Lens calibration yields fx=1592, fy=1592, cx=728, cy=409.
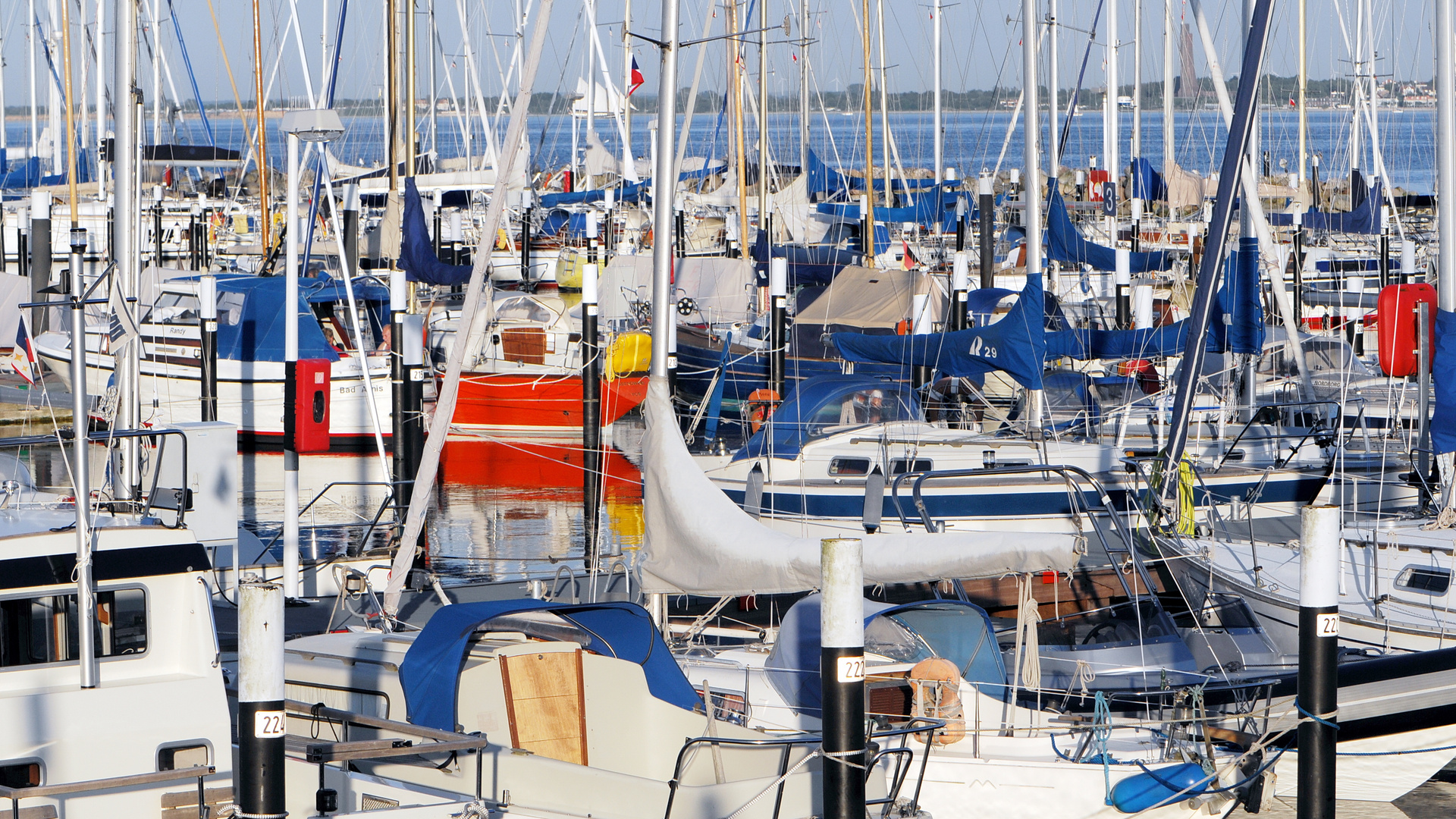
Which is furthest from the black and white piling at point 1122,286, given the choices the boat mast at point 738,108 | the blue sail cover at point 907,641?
the blue sail cover at point 907,641

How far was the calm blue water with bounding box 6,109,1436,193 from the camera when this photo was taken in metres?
48.6

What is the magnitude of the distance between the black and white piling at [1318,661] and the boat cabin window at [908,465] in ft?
26.4

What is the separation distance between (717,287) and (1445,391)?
16.0 metres

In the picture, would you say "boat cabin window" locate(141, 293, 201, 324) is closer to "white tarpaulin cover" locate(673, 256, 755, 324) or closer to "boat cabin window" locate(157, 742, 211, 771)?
"white tarpaulin cover" locate(673, 256, 755, 324)

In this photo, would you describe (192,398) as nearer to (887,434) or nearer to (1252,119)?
(887,434)

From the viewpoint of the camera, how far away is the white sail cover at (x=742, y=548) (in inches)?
414

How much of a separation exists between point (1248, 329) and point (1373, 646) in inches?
248

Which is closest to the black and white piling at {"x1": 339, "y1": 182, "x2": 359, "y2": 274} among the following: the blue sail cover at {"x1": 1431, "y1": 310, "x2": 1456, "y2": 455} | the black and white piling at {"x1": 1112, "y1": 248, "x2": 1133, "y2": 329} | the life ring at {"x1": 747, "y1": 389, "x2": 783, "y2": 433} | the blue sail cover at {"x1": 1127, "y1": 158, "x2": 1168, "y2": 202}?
the life ring at {"x1": 747, "y1": 389, "x2": 783, "y2": 433}

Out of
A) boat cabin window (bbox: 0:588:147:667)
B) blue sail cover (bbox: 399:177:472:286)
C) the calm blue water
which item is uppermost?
the calm blue water

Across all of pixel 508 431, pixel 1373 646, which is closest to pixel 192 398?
pixel 508 431

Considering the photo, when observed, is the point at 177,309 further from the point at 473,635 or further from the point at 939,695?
the point at 939,695

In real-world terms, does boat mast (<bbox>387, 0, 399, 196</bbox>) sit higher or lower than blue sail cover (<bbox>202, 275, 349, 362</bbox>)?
higher

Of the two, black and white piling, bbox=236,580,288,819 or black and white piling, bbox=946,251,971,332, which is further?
black and white piling, bbox=946,251,971,332

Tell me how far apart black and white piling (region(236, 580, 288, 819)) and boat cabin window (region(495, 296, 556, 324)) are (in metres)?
19.5
